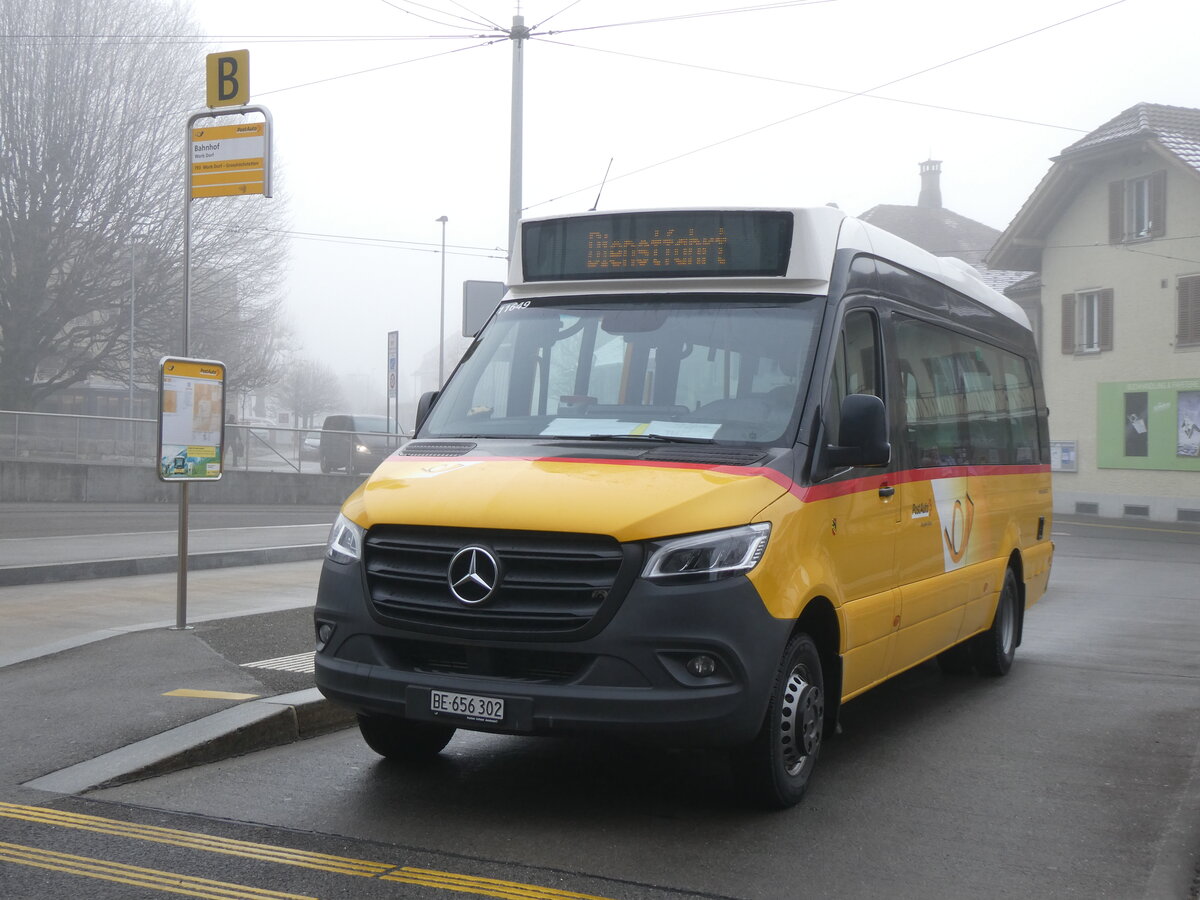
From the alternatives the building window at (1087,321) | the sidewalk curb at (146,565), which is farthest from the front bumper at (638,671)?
the building window at (1087,321)

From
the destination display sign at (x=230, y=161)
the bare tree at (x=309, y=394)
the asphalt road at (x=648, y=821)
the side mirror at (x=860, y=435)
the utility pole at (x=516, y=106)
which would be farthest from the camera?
the bare tree at (x=309, y=394)

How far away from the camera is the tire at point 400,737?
19.6ft

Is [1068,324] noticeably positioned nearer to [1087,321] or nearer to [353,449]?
[1087,321]

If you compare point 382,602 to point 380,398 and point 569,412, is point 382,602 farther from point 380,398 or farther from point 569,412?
point 380,398

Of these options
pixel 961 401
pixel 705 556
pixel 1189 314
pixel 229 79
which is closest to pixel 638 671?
pixel 705 556

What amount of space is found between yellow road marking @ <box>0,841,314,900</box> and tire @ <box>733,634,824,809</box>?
184 cm

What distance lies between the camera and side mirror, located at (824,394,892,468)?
5621 mm

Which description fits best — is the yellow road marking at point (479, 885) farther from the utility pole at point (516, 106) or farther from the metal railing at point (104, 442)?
the metal railing at point (104, 442)

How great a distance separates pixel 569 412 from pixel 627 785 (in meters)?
1.64

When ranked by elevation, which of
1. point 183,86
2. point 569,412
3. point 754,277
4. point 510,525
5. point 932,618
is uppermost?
point 183,86

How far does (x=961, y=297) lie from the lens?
28.4ft

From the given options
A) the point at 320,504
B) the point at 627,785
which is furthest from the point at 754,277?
the point at 320,504

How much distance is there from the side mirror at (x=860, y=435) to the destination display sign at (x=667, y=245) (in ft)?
2.74

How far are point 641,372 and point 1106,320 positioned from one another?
3512 centimetres
